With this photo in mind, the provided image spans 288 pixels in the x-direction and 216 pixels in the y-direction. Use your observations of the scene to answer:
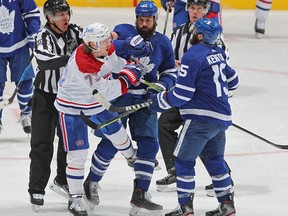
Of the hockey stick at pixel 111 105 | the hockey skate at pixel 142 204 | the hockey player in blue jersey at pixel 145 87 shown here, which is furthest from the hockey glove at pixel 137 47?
the hockey skate at pixel 142 204

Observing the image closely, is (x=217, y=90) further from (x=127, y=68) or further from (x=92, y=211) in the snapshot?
(x=92, y=211)

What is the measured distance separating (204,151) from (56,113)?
0.86m

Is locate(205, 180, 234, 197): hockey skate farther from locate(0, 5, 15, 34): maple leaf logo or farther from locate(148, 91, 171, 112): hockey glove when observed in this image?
locate(0, 5, 15, 34): maple leaf logo

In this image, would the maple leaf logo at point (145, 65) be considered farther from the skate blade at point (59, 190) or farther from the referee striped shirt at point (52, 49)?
the skate blade at point (59, 190)

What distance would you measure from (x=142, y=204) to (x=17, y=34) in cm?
208

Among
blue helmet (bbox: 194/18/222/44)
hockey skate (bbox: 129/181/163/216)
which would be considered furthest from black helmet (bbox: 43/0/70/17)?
hockey skate (bbox: 129/181/163/216)

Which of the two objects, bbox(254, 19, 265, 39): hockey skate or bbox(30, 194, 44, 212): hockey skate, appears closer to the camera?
bbox(30, 194, 44, 212): hockey skate

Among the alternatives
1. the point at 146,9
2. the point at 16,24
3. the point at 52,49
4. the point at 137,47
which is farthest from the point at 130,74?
the point at 16,24

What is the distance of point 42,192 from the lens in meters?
5.16

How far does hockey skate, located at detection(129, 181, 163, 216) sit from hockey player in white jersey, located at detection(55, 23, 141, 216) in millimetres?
256

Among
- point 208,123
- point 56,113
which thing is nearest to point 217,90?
point 208,123

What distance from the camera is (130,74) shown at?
4785 millimetres

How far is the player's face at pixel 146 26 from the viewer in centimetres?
499

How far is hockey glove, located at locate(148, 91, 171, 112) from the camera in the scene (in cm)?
480
